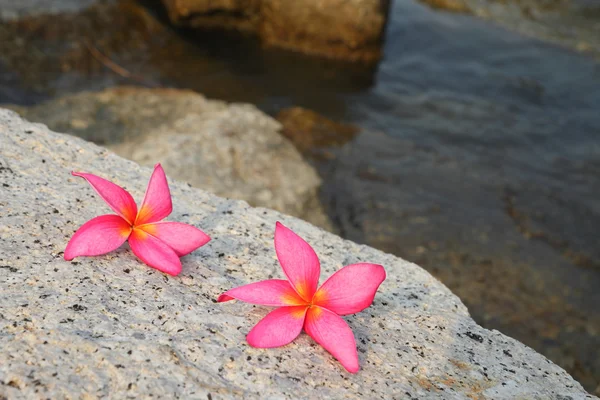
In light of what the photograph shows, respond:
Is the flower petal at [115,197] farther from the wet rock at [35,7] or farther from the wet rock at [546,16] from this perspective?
the wet rock at [546,16]

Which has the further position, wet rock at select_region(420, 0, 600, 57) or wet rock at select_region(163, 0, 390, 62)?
wet rock at select_region(420, 0, 600, 57)

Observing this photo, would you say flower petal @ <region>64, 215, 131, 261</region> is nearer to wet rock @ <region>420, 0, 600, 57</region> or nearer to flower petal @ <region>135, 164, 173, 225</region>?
flower petal @ <region>135, 164, 173, 225</region>

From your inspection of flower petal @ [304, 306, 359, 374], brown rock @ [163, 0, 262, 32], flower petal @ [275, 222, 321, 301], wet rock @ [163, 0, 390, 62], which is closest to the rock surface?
brown rock @ [163, 0, 262, 32]

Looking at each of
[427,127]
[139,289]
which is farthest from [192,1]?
[139,289]

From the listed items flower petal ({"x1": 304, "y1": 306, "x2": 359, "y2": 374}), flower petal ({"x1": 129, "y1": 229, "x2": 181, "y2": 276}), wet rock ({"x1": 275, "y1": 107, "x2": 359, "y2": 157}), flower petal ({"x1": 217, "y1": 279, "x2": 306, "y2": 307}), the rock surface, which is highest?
flower petal ({"x1": 217, "y1": 279, "x2": 306, "y2": 307})

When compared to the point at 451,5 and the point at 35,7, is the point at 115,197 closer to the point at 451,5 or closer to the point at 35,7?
the point at 35,7

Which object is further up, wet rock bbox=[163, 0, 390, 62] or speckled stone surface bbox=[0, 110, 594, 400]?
speckled stone surface bbox=[0, 110, 594, 400]

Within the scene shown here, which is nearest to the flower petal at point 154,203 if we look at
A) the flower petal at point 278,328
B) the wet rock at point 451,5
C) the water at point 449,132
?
the flower petal at point 278,328

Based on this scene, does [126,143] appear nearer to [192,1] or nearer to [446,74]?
[192,1]
